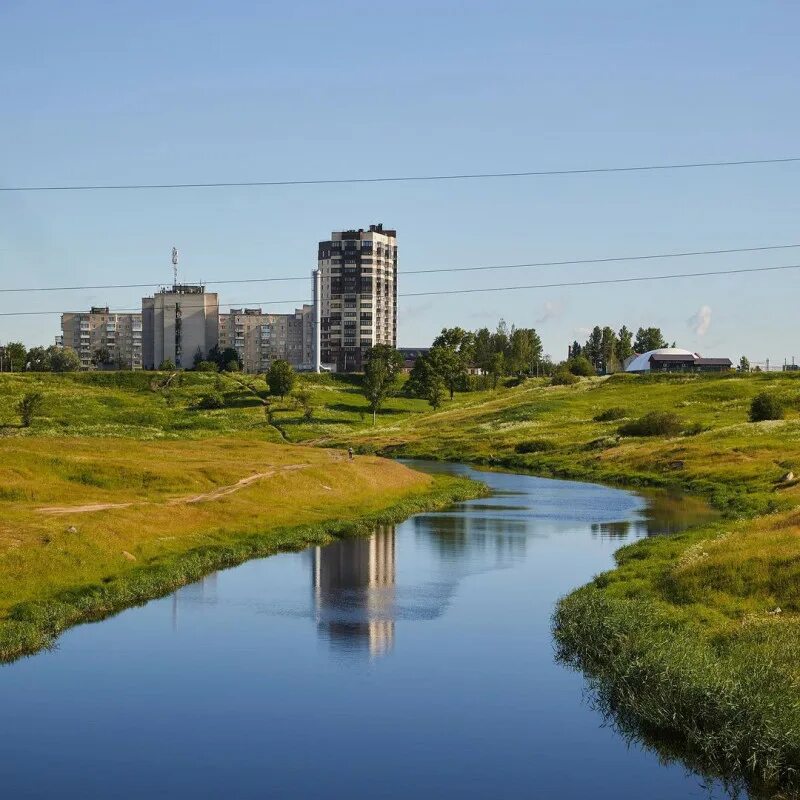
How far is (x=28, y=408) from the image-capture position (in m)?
149

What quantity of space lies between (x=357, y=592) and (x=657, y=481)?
55.2 metres

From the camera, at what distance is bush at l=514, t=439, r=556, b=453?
13125cm

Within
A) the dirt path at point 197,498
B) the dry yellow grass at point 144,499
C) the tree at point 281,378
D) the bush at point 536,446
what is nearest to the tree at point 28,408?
the tree at point 281,378

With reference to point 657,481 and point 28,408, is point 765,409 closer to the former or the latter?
point 657,481

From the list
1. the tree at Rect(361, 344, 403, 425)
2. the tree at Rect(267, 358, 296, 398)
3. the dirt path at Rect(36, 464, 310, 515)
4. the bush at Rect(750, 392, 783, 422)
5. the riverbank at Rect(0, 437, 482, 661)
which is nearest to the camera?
the riverbank at Rect(0, 437, 482, 661)

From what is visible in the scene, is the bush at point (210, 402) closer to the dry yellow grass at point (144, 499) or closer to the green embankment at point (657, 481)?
the green embankment at point (657, 481)

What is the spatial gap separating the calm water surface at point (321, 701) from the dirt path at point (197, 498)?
34.8 ft

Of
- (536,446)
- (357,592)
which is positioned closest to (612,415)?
(536,446)

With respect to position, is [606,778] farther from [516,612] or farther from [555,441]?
[555,441]

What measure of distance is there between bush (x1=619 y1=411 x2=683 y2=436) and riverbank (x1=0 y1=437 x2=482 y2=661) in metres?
32.7

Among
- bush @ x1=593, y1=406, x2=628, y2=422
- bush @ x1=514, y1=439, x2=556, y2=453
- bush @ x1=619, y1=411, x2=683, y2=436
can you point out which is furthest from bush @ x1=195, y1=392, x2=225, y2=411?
bush @ x1=619, y1=411, x2=683, y2=436

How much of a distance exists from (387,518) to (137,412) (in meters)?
97.4

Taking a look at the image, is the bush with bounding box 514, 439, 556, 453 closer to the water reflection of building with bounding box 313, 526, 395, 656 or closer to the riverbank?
the riverbank

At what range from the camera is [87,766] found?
2848 cm
